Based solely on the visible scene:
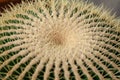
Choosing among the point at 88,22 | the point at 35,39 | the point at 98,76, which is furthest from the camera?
the point at 88,22

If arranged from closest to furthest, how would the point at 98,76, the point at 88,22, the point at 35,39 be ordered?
the point at 98,76, the point at 35,39, the point at 88,22

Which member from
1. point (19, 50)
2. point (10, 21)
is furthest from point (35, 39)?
point (10, 21)

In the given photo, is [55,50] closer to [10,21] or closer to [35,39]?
[35,39]

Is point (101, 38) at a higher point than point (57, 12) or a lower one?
lower

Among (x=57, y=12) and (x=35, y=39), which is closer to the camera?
(x=35, y=39)

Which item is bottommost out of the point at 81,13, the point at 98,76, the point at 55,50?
the point at 98,76

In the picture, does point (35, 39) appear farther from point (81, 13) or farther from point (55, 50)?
point (81, 13)
